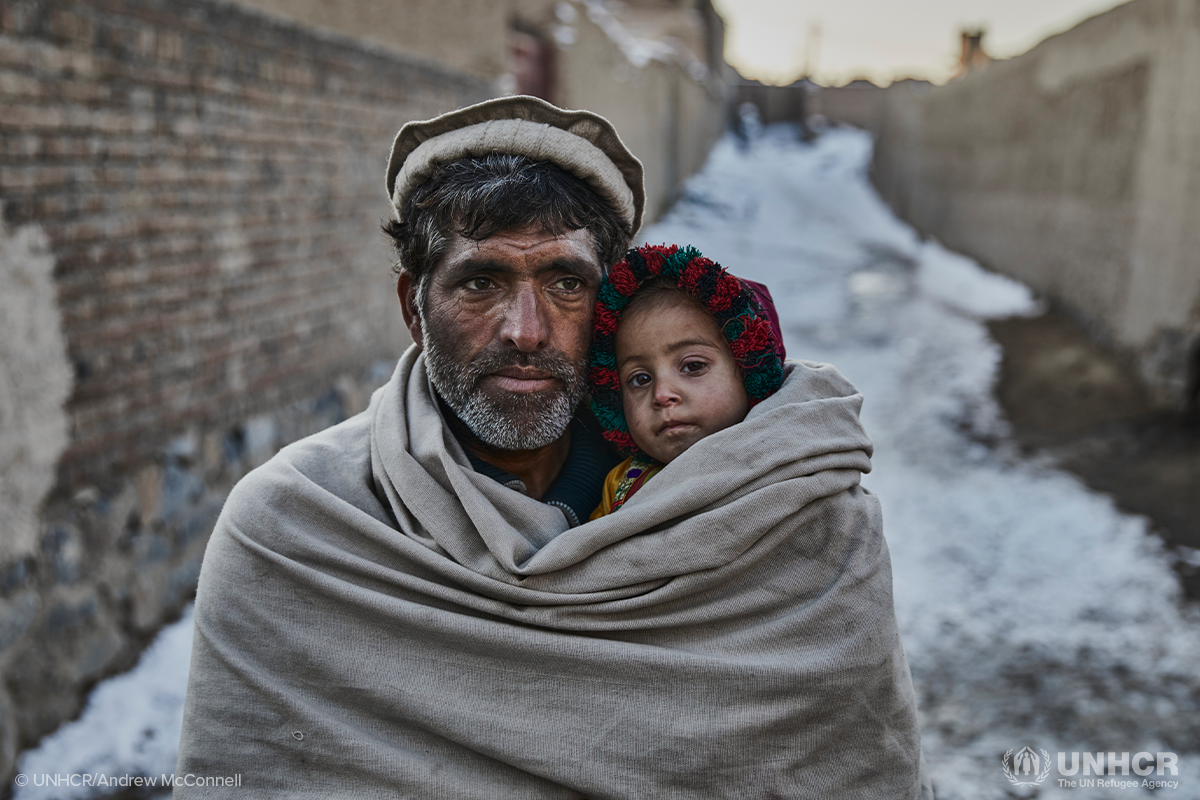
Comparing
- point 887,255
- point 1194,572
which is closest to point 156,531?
point 1194,572

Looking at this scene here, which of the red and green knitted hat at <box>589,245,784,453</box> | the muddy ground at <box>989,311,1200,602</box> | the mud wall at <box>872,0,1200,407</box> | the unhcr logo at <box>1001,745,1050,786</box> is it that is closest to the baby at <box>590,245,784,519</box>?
the red and green knitted hat at <box>589,245,784,453</box>

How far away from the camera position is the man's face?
1924 mm

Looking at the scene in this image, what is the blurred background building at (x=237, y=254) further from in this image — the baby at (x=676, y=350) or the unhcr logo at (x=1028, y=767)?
the baby at (x=676, y=350)

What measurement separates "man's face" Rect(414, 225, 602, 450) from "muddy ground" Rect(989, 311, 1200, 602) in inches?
161

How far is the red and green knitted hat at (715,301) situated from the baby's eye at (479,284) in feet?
0.80

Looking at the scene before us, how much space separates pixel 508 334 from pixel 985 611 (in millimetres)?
3807

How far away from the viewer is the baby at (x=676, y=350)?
2.00 meters

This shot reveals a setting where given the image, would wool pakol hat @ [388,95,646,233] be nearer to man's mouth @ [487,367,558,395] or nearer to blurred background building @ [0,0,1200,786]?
man's mouth @ [487,367,558,395]

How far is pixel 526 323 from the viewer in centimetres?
190

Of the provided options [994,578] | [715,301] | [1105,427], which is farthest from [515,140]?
[1105,427]

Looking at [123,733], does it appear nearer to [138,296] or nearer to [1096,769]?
[138,296]

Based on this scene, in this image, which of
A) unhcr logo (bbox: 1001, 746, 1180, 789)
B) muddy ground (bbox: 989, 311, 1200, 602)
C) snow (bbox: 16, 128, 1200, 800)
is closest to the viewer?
unhcr logo (bbox: 1001, 746, 1180, 789)

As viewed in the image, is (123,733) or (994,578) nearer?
(123,733)

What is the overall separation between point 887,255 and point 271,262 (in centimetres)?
1342
